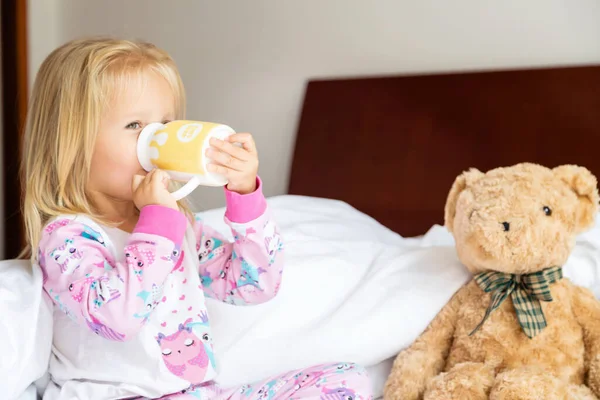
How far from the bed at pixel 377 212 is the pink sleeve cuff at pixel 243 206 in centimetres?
22

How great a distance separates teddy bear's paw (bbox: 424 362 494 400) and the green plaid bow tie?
0.25 ft

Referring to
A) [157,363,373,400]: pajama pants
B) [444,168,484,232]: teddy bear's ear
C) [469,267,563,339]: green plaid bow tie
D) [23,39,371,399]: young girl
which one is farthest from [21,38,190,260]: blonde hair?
[469,267,563,339]: green plaid bow tie

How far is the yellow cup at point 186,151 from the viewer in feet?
2.86

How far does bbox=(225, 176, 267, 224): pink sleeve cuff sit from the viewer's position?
38.3 inches

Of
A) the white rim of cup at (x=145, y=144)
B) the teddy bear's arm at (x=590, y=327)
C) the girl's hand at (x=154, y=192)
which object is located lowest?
the teddy bear's arm at (x=590, y=327)

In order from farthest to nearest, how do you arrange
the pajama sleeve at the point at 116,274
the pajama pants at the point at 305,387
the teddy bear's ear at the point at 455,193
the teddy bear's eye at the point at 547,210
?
the teddy bear's ear at the point at 455,193
the teddy bear's eye at the point at 547,210
the pajama pants at the point at 305,387
the pajama sleeve at the point at 116,274

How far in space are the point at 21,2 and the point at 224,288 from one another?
6.67 feet

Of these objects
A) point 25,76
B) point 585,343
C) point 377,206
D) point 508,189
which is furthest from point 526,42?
point 25,76

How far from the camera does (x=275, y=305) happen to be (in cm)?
114

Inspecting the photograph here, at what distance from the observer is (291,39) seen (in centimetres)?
205

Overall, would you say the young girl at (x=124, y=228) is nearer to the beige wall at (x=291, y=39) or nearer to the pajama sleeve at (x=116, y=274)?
the pajama sleeve at (x=116, y=274)

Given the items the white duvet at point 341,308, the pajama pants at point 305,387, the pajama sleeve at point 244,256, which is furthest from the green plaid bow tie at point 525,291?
the pajama sleeve at point 244,256

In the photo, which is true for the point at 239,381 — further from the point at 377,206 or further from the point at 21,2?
the point at 21,2

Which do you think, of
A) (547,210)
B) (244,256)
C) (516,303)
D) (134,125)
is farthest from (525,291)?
(134,125)
